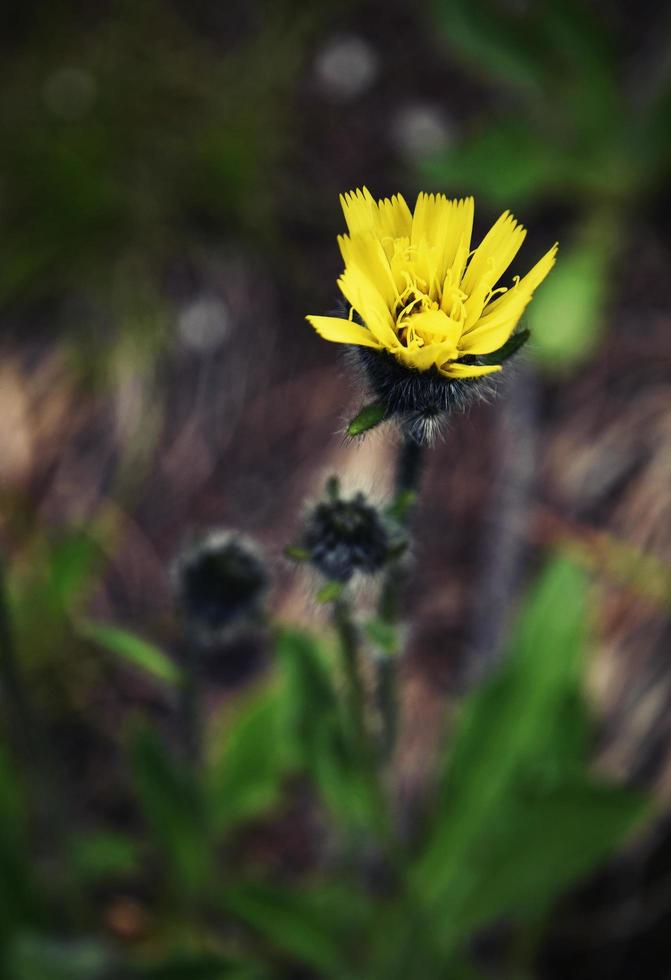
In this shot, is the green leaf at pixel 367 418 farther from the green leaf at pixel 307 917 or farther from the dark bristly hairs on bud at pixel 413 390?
the green leaf at pixel 307 917

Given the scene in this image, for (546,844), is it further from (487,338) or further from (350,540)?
(487,338)

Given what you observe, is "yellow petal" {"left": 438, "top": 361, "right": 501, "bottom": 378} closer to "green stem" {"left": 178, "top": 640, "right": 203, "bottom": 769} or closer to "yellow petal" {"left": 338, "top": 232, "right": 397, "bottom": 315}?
"yellow petal" {"left": 338, "top": 232, "right": 397, "bottom": 315}

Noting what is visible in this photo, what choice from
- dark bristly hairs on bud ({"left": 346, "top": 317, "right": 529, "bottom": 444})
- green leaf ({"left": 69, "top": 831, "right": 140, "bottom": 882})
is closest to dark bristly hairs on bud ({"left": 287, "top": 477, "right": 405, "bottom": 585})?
dark bristly hairs on bud ({"left": 346, "top": 317, "right": 529, "bottom": 444})

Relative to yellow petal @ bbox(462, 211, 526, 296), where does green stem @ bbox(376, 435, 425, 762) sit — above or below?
below

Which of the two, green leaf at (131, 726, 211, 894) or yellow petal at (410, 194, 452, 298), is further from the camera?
green leaf at (131, 726, 211, 894)

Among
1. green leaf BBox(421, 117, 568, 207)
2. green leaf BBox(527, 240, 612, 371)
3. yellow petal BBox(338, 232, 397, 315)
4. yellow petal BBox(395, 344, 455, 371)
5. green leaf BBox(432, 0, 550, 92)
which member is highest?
green leaf BBox(432, 0, 550, 92)

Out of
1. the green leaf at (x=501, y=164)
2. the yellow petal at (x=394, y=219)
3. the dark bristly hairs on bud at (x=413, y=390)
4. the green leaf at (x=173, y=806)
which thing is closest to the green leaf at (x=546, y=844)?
the green leaf at (x=173, y=806)

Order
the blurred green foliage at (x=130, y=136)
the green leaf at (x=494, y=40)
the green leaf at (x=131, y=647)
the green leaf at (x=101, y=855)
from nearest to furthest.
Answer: the green leaf at (x=131, y=647) < the green leaf at (x=101, y=855) < the green leaf at (x=494, y=40) < the blurred green foliage at (x=130, y=136)

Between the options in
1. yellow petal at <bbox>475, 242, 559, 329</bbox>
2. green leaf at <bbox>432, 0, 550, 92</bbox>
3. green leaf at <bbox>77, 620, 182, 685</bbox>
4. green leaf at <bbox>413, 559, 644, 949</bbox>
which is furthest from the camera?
green leaf at <bbox>432, 0, 550, 92</bbox>
